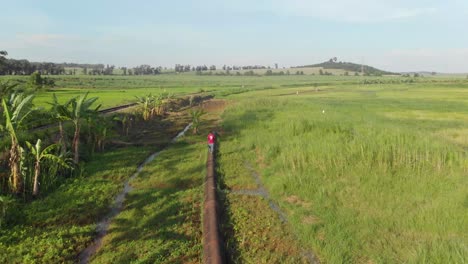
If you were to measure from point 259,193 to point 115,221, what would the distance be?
382 centimetres

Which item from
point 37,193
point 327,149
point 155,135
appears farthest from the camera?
point 155,135

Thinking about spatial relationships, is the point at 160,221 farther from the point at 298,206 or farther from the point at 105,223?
the point at 298,206

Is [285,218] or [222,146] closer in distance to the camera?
[285,218]

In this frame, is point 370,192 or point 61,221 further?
point 370,192

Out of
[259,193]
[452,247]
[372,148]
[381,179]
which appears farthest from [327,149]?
[452,247]

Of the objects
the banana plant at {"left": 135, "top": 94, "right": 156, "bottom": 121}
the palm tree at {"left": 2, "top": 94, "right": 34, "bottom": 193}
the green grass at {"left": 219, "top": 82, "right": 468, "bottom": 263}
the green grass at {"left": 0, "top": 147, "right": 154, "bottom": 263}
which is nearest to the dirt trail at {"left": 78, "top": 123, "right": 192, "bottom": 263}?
the green grass at {"left": 0, "top": 147, "right": 154, "bottom": 263}

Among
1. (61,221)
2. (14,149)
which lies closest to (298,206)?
(61,221)

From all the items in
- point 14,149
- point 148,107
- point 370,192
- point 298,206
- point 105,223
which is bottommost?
point 105,223

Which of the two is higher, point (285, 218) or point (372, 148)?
point (372, 148)

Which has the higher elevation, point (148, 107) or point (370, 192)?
point (148, 107)

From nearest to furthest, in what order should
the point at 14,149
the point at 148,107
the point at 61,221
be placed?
the point at 61,221
the point at 14,149
the point at 148,107

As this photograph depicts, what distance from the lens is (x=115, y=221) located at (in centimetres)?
733

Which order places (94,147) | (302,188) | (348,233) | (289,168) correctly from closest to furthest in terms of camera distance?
1. (348,233)
2. (302,188)
3. (289,168)
4. (94,147)

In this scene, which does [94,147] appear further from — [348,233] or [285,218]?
[348,233]
